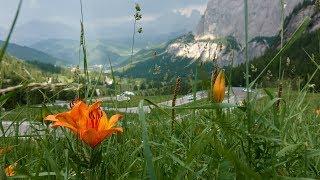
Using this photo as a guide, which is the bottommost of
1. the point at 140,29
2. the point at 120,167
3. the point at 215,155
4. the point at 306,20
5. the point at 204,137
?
the point at 120,167

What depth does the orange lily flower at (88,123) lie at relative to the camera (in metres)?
1.78

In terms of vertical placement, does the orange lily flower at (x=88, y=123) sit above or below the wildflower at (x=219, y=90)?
below

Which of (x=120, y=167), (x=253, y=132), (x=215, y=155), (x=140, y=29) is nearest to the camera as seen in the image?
(x=253, y=132)

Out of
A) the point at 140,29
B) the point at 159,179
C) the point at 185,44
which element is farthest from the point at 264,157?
the point at 185,44

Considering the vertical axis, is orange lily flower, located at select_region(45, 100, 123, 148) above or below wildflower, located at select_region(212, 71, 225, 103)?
below

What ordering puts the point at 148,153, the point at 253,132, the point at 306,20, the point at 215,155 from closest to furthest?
1. the point at 148,153
2. the point at 306,20
3. the point at 253,132
4. the point at 215,155

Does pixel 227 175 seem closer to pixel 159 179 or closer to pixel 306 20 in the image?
pixel 159 179

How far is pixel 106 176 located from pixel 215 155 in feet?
1.78

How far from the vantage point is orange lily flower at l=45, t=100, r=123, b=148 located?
5.84ft

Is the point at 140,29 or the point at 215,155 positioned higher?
the point at 140,29

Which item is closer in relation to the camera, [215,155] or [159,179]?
[159,179]

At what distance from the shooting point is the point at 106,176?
2152 millimetres

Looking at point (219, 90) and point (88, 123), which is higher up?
point (219, 90)

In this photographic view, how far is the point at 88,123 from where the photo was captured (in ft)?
6.09
